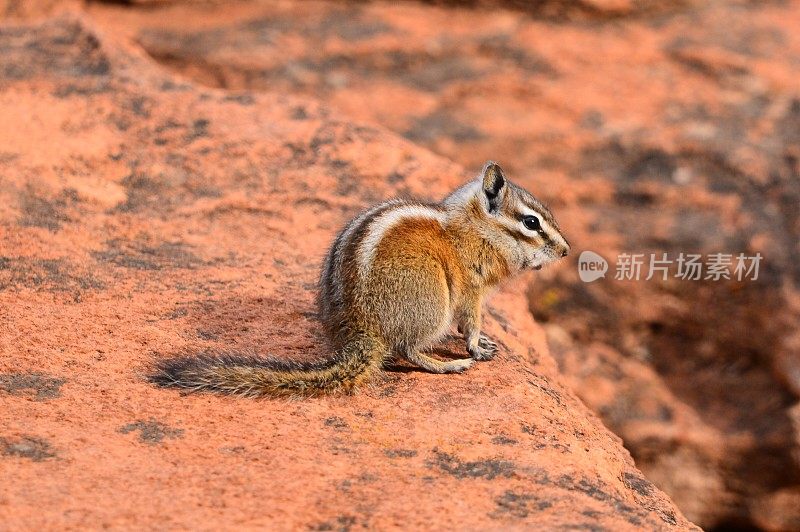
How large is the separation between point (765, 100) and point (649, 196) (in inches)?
76.8

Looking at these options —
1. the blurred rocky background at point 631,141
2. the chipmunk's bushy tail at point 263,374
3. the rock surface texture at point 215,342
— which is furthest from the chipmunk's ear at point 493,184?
the blurred rocky background at point 631,141

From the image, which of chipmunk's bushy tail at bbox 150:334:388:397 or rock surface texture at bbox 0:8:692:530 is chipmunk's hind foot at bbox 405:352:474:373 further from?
chipmunk's bushy tail at bbox 150:334:388:397

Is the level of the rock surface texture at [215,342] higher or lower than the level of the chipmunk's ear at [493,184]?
lower

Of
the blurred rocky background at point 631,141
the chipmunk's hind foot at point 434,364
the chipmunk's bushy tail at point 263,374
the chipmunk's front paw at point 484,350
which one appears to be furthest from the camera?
the blurred rocky background at point 631,141

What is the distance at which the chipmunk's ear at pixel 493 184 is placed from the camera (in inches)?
220

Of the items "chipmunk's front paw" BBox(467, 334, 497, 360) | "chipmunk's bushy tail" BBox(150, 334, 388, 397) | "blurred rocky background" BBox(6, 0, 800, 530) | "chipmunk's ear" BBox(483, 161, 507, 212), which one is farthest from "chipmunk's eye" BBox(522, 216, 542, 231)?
"blurred rocky background" BBox(6, 0, 800, 530)

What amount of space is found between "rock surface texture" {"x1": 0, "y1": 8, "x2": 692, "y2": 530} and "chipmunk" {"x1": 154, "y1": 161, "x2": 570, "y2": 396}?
4.5 inches

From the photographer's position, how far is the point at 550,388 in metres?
5.49

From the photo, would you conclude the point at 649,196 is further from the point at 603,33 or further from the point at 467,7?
the point at 467,7

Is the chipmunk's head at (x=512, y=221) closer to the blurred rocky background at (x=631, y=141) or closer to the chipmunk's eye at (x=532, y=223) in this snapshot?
the chipmunk's eye at (x=532, y=223)

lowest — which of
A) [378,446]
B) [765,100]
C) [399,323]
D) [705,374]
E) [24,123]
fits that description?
[705,374]

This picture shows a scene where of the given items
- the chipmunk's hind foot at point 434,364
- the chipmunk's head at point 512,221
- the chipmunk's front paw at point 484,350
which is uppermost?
the chipmunk's head at point 512,221

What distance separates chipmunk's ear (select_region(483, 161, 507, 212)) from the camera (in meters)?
5.59

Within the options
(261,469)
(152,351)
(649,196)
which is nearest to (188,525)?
(261,469)
